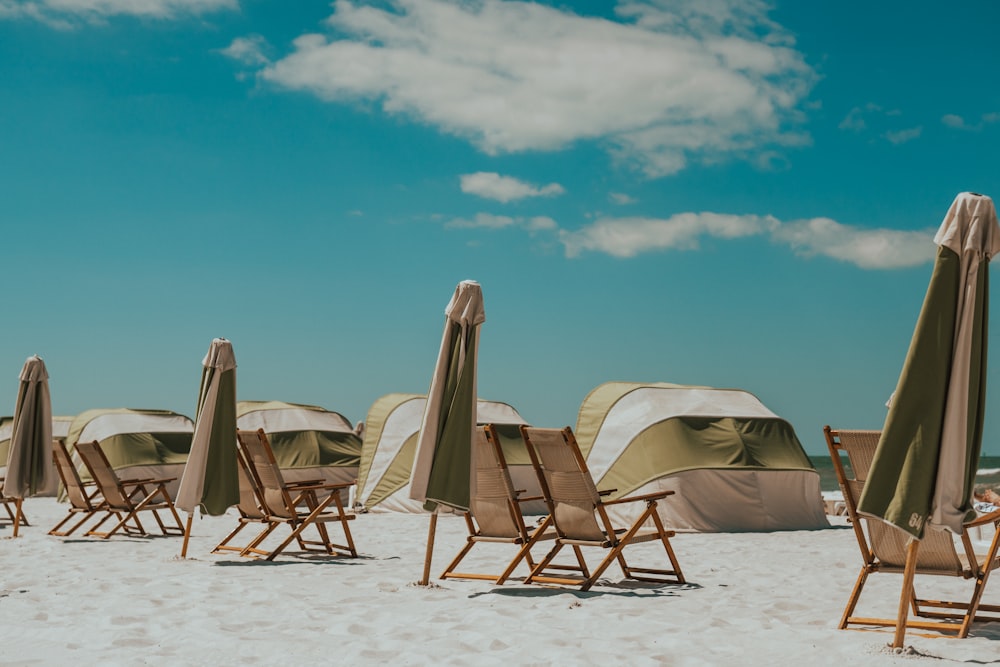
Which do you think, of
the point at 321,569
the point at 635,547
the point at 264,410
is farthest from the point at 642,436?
the point at 264,410

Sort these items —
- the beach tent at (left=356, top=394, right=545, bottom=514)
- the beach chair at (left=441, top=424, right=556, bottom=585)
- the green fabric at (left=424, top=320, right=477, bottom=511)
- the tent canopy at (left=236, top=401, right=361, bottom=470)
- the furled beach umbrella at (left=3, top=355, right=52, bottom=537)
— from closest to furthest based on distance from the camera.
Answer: the green fabric at (left=424, top=320, right=477, bottom=511), the beach chair at (left=441, top=424, right=556, bottom=585), the furled beach umbrella at (left=3, top=355, right=52, bottom=537), the beach tent at (left=356, top=394, right=545, bottom=514), the tent canopy at (left=236, top=401, right=361, bottom=470)

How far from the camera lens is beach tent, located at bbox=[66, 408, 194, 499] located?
17.6 m

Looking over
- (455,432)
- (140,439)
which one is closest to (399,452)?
(140,439)

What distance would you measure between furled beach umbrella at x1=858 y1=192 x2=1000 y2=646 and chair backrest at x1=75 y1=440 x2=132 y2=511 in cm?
880

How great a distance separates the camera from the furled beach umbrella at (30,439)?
443 inches

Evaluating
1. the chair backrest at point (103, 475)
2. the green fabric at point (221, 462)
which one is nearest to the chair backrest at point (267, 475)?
the green fabric at point (221, 462)

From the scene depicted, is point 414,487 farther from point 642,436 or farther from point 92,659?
point 642,436

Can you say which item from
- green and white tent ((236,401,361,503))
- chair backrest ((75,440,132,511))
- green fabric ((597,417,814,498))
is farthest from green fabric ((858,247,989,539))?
green and white tent ((236,401,361,503))

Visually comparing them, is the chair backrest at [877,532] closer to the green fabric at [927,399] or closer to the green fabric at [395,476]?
the green fabric at [927,399]

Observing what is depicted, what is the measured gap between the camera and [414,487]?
6.95 metres

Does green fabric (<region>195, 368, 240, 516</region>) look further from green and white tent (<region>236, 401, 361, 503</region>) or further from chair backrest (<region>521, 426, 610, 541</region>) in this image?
green and white tent (<region>236, 401, 361, 503</region>)

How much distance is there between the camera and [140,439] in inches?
714

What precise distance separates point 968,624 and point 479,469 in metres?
3.45

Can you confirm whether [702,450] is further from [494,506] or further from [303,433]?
[303,433]
